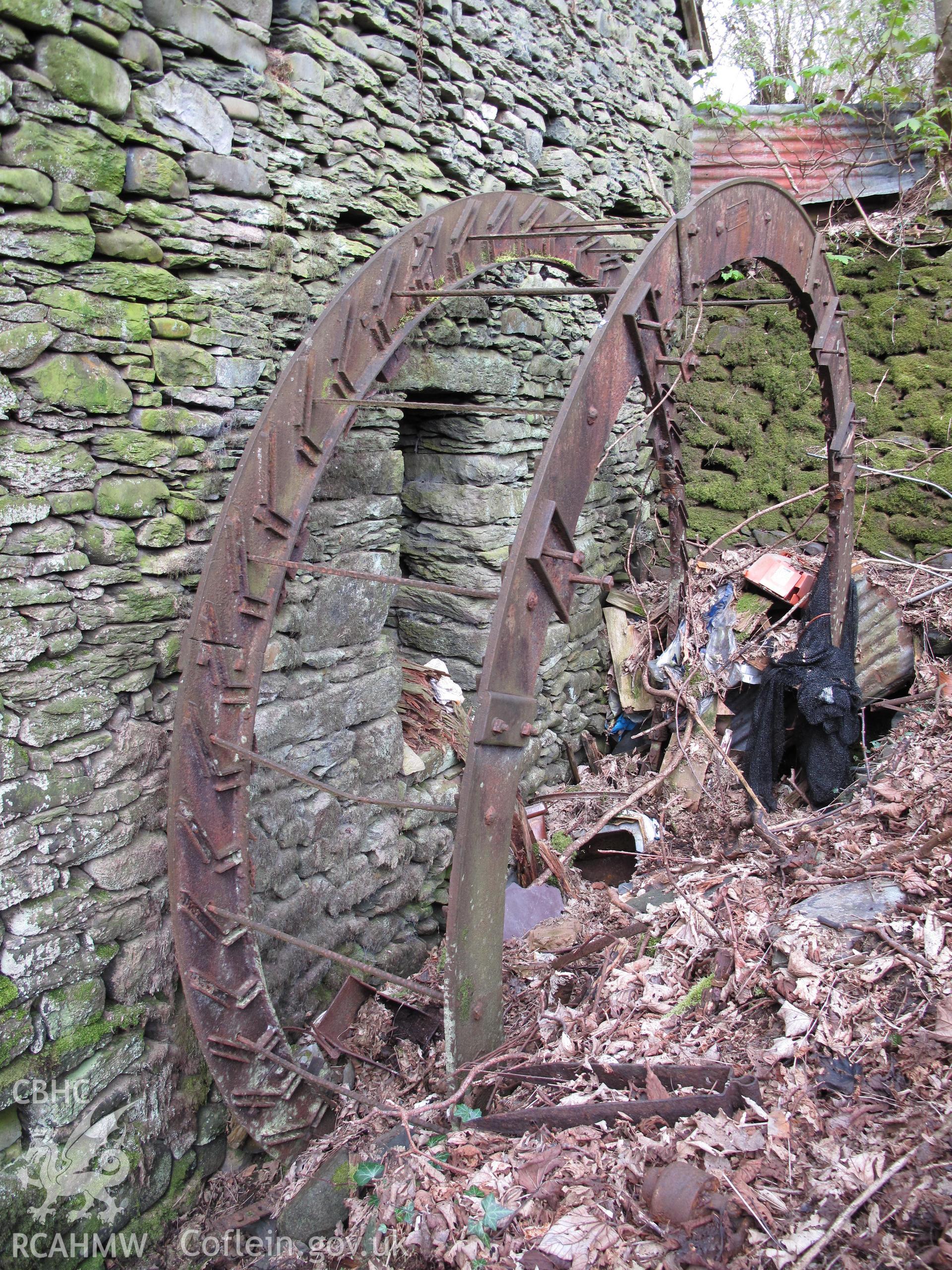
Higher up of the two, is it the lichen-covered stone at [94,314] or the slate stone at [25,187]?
the slate stone at [25,187]

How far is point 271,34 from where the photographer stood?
10.6 ft

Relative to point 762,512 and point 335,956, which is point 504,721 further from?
point 762,512

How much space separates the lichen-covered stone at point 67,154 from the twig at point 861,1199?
3.32 m

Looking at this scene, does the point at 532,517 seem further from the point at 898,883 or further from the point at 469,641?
the point at 469,641

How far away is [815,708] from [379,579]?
3237mm

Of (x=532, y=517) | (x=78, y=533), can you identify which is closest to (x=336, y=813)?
(x=78, y=533)

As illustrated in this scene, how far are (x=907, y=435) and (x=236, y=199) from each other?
476 centimetres

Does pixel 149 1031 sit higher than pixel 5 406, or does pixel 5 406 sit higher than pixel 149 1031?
pixel 5 406

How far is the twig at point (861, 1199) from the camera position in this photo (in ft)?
5.98

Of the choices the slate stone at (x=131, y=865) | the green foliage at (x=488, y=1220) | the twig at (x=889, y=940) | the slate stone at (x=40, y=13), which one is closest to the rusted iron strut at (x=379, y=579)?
the slate stone at (x=131, y=865)

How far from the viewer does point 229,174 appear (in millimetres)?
3000

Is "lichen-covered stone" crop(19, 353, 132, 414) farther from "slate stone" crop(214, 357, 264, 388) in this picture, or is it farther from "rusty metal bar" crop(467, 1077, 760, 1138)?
"rusty metal bar" crop(467, 1077, 760, 1138)

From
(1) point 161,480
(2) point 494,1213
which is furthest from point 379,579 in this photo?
(2) point 494,1213

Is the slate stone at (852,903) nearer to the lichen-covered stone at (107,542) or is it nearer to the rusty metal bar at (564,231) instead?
the rusty metal bar at (564,231)
